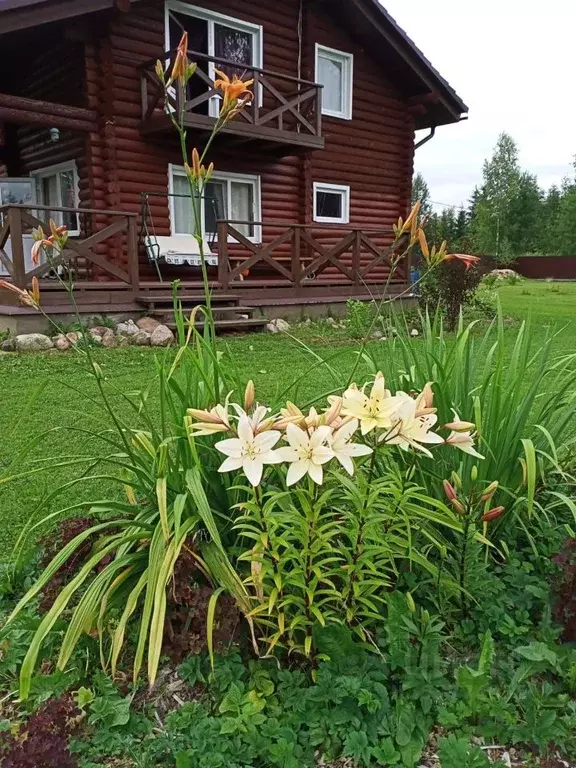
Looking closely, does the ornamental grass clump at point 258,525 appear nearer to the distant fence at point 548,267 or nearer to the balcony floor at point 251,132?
the balcony floor at point 251,132

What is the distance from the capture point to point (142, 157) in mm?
9781

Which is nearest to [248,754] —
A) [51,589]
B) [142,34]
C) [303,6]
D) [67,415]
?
[51,589]

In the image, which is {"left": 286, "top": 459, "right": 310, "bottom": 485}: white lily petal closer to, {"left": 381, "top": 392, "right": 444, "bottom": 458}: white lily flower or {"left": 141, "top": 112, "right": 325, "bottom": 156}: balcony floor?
{"left": 381, "top": 392, "right": 444, "bottom": 458}: white lily flower

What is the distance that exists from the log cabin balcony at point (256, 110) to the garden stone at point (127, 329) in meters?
3.15

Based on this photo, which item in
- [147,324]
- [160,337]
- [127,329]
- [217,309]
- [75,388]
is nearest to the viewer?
[75,388]

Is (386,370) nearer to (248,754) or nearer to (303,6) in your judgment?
(248,754)

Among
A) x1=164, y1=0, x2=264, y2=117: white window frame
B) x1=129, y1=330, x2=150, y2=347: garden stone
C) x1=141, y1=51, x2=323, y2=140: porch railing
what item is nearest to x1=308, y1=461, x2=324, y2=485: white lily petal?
x1=129, y1=330, x2=150, y2=347: garden stone

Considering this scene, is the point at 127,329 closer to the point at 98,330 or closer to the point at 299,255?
the point at 98,330

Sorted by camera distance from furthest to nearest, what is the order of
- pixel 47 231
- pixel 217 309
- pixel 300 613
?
1. pixel 217 309
2. pixel 47 231
3. pixel 300 613

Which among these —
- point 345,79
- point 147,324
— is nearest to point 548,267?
point 345,79

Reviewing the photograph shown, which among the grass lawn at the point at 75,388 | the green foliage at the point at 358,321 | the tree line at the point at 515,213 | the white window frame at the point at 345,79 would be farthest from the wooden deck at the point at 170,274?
the tree line at the point at 515,213

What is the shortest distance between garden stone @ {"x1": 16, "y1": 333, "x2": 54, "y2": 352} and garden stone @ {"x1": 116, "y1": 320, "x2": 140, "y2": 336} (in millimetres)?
936

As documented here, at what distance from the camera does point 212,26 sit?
34.1 ft

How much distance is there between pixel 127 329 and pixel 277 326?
219 centimetres
